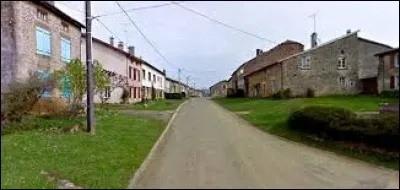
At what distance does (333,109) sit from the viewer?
44.4ft

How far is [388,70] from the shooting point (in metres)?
8.00

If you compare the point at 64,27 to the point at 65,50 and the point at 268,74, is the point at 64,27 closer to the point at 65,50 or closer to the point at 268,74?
the point at 65,50

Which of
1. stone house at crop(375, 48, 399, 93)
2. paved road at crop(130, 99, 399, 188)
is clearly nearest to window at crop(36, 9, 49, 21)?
paved road at crop(130, 99, 399, 188)

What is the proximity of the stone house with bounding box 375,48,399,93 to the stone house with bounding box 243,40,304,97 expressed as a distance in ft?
106

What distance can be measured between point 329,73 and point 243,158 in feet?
17.3

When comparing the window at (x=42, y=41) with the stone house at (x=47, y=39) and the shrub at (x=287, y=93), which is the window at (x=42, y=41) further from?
the shrub at (x=287, y=93)

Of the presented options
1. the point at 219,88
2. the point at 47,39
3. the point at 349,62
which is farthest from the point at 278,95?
the point at 219,88

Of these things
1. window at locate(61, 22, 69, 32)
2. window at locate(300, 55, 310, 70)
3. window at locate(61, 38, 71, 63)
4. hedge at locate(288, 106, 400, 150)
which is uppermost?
window at locate(61, 22, 69, 32)

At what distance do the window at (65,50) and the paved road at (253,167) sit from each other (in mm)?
14363

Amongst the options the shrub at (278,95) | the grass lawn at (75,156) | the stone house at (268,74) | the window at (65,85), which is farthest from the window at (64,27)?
the stone house at (268,74)

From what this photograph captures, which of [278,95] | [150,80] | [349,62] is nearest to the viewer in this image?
[349,62]

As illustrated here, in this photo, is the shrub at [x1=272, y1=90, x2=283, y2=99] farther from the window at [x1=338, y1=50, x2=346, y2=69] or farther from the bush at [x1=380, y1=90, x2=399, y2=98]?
the bush at [x1=380, y1=90, x2=399, y2=98]

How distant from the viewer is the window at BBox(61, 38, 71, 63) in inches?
1131

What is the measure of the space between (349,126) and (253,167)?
115 inches
